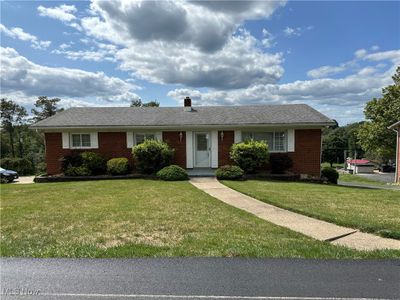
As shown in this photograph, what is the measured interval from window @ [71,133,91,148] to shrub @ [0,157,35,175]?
1260 cm

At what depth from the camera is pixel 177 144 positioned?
1689 cm

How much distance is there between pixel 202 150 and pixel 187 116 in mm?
2345

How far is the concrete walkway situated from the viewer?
16.8 feet

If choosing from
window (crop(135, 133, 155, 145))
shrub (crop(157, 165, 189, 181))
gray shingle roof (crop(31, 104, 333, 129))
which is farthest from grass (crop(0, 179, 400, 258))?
window (crop(135, 133, 155, 145))

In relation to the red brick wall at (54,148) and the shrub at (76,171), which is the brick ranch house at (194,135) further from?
the shrub at (76,171)

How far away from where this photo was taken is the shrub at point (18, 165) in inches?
1021

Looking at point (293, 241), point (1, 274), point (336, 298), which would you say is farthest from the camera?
point (293, 241)

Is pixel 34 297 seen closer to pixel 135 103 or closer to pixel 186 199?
pixel 186 199

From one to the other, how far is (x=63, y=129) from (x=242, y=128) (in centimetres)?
963

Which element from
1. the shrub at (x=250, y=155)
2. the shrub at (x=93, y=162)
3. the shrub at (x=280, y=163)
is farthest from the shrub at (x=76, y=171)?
the shrub at (x=280, y=163)

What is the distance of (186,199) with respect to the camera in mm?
9234

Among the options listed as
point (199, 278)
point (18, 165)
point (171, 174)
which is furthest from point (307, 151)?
point (18, 165)

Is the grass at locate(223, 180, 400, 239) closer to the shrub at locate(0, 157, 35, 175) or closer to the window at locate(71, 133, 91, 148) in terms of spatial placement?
the window at locate(71, 133, 91, 148)

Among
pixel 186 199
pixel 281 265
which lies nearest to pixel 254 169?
pixel 186 199
